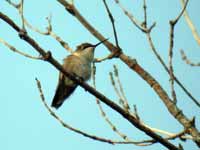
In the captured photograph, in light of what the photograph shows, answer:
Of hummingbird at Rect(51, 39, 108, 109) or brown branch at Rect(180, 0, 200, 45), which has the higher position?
hummingbird at Rect(51, 39, 108, 109)

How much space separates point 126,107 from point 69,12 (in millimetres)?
1764

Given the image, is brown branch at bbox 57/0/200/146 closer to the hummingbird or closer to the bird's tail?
the hummingbird

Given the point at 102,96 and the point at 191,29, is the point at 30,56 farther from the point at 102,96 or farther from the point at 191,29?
the point at 191,29

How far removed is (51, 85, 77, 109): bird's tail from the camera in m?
7.59

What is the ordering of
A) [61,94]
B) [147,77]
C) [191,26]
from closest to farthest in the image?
[191,26] → [147,77] → [61,94]

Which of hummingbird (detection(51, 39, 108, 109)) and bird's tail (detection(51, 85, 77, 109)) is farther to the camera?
hummingbird (detection(51, 39, 108, 109))

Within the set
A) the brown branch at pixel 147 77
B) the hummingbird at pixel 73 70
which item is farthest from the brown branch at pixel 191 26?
the hummingbird at pixel 73 70

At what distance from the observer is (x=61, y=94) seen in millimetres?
7895

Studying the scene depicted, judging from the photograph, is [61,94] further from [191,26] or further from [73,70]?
[191,26]

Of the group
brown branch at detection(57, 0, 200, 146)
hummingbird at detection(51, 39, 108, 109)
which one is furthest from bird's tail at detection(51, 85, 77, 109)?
brown branch at detection(57, 0, 200, 146)

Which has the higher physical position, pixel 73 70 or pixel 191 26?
pixel 73 70

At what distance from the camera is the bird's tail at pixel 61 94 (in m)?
7.59

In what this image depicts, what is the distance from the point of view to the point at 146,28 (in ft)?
14.5

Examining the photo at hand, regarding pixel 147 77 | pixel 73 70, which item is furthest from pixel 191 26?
pixel 73 70
